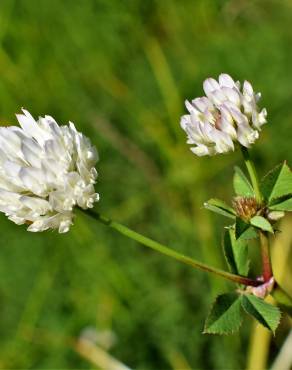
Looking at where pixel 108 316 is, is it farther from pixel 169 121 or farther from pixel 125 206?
pixel 169 121

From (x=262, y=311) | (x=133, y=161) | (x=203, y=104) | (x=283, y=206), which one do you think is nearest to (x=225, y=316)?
(x=262, y=311)

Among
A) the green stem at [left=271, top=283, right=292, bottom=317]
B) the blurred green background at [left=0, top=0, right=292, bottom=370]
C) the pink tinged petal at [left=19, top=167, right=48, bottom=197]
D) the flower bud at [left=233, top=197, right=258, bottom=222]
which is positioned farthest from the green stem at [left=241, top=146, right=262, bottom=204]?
the blurred green background at [left=0, top=0, right=292, bottom=370]

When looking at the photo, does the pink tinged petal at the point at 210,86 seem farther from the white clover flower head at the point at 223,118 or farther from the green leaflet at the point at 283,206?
the green leaflet at the point at 283,206

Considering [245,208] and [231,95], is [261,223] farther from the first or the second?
[231,95]


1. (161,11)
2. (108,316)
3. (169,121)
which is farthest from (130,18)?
(108,316)

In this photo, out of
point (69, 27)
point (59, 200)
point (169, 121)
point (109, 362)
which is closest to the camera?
point (59, 200)

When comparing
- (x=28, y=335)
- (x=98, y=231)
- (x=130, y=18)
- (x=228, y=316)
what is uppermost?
(x=130, y=18)
